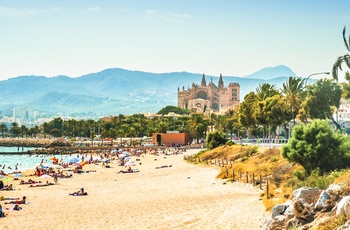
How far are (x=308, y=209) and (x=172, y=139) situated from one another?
9471cm

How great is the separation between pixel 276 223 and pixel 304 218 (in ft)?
3.84

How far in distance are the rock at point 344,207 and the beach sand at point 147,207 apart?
5678mm

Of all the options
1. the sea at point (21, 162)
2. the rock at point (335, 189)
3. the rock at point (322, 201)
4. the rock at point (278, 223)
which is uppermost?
the rock at point (335, 189)

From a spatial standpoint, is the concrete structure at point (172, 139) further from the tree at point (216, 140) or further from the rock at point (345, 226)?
the rock at point (345, 226)

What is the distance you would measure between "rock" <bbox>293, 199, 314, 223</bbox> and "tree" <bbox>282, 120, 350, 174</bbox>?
11.8m

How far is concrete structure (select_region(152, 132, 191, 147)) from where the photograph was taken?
10775 cm

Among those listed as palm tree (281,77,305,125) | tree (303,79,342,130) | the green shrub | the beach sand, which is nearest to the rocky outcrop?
the beach sand

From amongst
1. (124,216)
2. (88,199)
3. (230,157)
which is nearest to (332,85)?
(230,157)

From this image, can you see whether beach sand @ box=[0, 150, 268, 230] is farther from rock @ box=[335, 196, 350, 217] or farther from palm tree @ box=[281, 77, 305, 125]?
palm tree @ box=[281, 77, 305, 125]

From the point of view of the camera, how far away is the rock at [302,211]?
13.8 m

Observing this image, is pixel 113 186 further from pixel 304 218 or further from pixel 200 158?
pixel 304 218

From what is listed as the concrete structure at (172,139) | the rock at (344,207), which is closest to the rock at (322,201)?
the rock at (344,207)

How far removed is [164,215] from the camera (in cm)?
2252

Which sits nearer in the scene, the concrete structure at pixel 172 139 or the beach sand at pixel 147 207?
the beach sand at pixel 147 207
